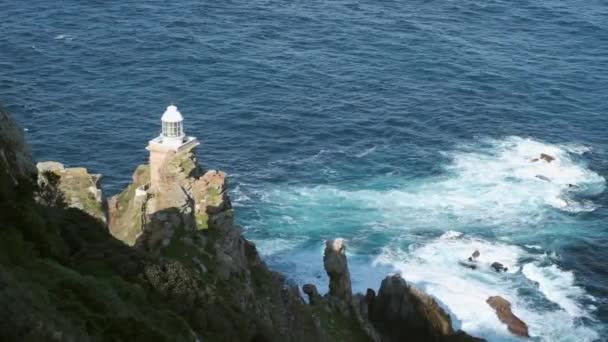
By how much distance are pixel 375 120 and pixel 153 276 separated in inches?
3102

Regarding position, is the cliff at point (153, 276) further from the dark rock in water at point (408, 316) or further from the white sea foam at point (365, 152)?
the white sea foam at point (365, 152)

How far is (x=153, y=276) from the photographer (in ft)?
104

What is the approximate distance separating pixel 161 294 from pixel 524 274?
4879cm

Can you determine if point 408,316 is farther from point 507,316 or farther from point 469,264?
point 469,264

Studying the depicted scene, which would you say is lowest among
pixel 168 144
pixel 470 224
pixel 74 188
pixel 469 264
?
pixel 469 264

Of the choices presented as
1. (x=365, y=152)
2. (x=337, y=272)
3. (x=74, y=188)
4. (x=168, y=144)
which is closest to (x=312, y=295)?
(x=337, y=272)

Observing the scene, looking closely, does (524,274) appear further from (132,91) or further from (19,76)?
(19,76)

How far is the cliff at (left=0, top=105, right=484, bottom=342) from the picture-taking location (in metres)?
24.2

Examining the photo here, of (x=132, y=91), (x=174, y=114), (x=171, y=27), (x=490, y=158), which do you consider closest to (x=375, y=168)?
(x=490, y=158)

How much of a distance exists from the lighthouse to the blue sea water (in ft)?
58.8

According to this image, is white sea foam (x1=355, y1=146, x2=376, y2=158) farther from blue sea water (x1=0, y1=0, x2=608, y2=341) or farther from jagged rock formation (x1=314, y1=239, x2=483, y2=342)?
jagged rock formation (x1=314, y1=239, x2=483, y2=342)

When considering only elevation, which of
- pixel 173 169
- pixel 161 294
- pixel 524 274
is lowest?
pixel 524 274

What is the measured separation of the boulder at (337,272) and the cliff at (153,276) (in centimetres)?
9

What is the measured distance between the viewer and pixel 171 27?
134500 mm
